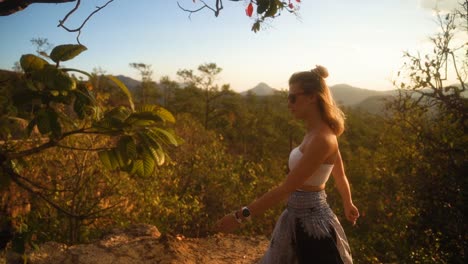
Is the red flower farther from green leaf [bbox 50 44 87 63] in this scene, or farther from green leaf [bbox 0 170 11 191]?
green leaf [bbox 0 170 11 191]

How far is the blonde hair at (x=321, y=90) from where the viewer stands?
2.35 metres

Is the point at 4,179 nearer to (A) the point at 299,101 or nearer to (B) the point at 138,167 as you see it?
(B) the point at 138,167

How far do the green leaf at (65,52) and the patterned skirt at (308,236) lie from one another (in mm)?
1744

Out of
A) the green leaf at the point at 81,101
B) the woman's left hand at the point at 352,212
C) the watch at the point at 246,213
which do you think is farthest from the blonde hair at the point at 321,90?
the green leaf at the point at 81,101

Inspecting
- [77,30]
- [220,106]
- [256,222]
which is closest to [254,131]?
[220,106]

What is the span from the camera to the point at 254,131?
3588 centimetres

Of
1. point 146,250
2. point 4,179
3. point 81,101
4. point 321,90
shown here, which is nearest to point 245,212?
point 321,90

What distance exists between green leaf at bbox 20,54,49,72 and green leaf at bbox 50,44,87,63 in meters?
0.04

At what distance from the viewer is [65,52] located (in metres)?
1.27

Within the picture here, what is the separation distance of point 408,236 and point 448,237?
0.80 metres

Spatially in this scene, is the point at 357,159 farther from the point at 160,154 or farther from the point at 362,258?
the point at 160,154

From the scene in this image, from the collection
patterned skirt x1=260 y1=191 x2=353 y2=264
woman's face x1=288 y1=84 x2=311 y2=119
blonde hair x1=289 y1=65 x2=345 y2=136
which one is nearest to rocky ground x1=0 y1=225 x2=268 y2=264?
patterned skirt x1=260 y1=191 x2=353 y2=264

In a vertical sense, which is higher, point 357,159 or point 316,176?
point 316,176

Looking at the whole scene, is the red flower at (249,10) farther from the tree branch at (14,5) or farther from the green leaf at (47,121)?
the green leaf at (47,121)
